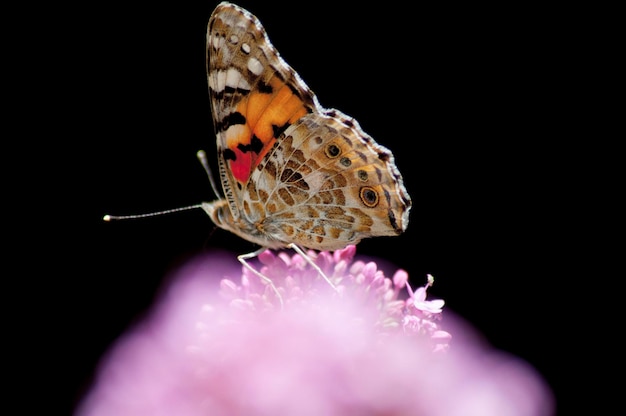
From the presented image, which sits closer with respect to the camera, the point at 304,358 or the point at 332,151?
the point at 304,358

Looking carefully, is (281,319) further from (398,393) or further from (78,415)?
(78,415)

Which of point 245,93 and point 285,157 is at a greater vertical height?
point 245,93

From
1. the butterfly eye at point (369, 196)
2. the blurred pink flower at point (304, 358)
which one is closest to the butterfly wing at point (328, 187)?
the butterfly eye at point (369, 196)

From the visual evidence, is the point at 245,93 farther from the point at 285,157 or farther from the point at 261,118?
the point at 285,157

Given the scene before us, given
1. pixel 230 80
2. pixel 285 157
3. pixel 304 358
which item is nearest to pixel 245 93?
pixel 230 80

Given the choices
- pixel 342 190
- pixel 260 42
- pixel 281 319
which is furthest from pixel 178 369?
pixel 260 42

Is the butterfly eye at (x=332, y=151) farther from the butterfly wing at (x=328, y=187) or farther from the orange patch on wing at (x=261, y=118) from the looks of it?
the orange patch on wing at (x=261, y=118)

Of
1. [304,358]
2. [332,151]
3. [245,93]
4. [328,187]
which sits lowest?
[304,358]
